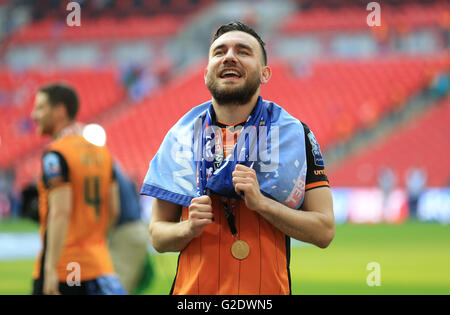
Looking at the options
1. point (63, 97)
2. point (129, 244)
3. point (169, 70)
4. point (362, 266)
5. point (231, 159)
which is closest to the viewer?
point (231, 159)

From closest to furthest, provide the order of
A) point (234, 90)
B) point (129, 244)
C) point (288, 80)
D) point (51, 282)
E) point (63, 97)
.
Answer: point (234, 90) → point (51, 282) → point (63, 97) → point (129, 244) → point (288, 80)

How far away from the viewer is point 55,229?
3953 mm

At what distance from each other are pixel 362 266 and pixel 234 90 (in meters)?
8.67

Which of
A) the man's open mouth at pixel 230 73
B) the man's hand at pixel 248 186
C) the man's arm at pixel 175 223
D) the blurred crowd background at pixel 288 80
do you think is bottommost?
the man's arm at pixel 175 223

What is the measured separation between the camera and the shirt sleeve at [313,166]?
2.53 meters

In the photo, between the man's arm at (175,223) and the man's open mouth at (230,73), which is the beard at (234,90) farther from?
the man's arm at (175,223)

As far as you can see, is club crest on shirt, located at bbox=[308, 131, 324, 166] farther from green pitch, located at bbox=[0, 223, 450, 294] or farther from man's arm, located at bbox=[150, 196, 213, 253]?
green pitch, located at bbox=[0, 223, 450, 294]

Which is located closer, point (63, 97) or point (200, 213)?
point (200, 213)

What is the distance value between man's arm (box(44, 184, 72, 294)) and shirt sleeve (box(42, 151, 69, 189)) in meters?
0.04

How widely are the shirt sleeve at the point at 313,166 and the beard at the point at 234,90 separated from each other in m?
0.28

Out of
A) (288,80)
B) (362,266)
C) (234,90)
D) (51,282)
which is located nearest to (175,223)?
(234,90)

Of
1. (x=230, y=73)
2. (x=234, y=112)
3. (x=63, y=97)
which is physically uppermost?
(x=63, y=97)

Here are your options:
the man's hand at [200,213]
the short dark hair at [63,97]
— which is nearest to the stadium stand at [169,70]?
the short dark hair at [63,97]

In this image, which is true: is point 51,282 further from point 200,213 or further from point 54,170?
point 200,213
